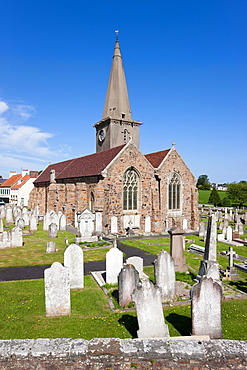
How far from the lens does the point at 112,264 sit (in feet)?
34.8

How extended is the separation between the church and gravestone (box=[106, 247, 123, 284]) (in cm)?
1181

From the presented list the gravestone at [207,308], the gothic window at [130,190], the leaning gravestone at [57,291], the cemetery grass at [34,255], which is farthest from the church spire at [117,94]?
the gravestone at [207,308]

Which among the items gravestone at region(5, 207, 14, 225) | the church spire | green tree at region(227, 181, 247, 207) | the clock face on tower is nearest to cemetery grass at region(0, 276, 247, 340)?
gravestone at region(5, 207, 14, 225)

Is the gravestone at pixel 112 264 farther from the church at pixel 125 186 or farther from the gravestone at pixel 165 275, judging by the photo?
the church at pixel 125 186

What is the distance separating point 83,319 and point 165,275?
128 inches

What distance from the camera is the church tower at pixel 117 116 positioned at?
31125 mm

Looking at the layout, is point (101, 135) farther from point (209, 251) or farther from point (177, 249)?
point (209, 251)

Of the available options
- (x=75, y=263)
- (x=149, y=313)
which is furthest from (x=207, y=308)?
(x=75, y=263)

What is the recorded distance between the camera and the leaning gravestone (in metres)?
7.84

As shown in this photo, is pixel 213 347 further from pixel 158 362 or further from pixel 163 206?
pixel 163 206

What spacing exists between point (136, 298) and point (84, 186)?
20800mm

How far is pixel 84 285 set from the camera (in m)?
10.5

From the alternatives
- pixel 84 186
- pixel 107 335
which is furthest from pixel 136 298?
pixel 84 186

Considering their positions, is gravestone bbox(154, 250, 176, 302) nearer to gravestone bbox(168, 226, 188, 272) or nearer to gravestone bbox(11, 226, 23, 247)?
gravestone bbox(168, 226, 188, 272)
